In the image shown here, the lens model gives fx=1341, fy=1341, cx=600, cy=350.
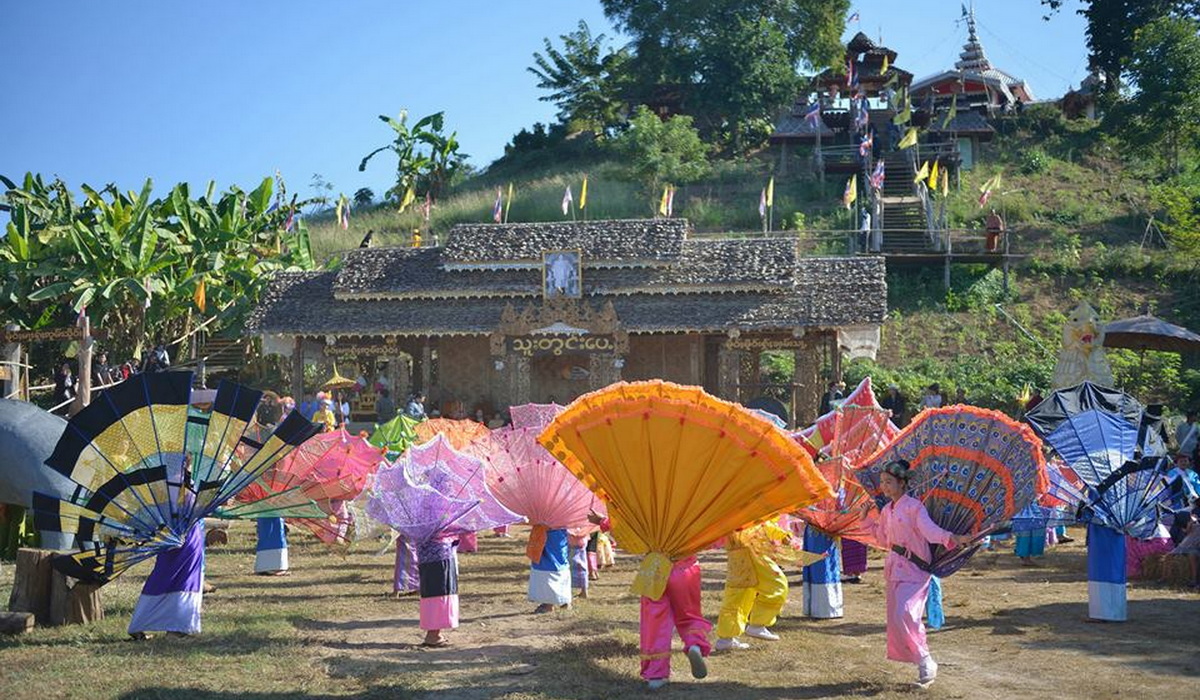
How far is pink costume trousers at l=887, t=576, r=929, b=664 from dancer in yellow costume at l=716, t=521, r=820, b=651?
53.5 inches

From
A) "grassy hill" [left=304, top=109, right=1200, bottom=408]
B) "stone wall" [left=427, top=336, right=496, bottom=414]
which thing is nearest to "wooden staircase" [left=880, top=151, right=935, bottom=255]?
"grassy hill" [left=304, top=109, right=1200, bottom=408]

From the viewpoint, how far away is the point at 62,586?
1120cm

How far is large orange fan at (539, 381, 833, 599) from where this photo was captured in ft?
28.5

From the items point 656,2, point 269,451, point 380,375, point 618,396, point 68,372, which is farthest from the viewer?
point 656,2

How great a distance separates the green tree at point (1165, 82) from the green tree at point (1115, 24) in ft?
24.3

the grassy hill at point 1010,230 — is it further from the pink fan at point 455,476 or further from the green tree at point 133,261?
the pink fan at point 455,476

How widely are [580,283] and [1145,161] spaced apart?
95.9ft

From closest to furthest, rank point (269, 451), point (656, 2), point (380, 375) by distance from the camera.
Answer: point (269, 451)
point (380, 375)
point (656, 2)

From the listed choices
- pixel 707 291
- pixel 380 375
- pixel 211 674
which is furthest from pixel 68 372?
pixel 211 674

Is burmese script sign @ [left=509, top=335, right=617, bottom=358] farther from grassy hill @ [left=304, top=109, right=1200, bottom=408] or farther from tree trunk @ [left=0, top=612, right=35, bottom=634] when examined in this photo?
tree trunk @ [left=0, top=612, right=35, bottom=634]

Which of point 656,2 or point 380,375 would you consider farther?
point 656,2

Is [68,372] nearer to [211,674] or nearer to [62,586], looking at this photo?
[62,586]

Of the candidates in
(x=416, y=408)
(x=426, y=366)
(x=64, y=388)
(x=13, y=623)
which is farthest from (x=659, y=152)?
(x=13, y=623)

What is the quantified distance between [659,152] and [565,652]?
3976cm
